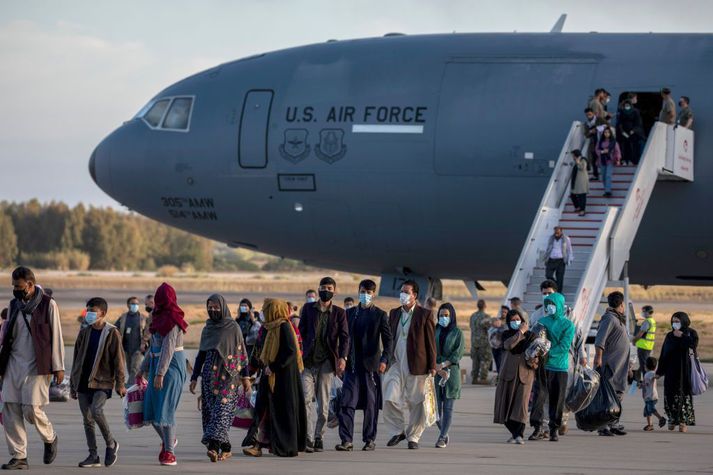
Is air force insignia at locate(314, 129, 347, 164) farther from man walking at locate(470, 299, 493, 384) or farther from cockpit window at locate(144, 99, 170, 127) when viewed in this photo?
man walking at locate(470, 299, 493, 384)

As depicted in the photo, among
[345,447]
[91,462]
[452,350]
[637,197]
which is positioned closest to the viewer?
[91,462]

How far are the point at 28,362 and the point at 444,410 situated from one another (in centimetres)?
535

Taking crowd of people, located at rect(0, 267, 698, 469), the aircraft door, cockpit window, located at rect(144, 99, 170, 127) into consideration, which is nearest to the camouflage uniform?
the aircraft door

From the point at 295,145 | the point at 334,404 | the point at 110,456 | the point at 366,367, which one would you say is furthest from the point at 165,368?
the point at 295,145

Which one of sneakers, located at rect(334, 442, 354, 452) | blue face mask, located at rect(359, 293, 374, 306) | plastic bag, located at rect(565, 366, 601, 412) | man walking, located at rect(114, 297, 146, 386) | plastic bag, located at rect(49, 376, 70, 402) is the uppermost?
blue face mask, located at rect(359, 293, 374, 306)

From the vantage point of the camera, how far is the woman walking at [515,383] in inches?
751

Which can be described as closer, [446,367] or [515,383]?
Answer: [515,383]

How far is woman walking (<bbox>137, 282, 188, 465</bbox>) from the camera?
1658cm

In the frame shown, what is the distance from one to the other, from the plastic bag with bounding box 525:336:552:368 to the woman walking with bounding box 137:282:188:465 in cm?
469

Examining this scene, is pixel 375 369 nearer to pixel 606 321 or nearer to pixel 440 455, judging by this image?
pixel 440 455

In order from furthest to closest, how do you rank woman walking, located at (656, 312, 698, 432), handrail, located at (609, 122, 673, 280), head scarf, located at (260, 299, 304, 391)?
handrail, located at (609, 122, 673, 280) → woman walking, located at (656, 312, 698, 432) → head scarf, located at (260, 299, 304, 391)

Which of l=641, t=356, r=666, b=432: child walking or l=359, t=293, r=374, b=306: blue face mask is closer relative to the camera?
l=359, t=293, r=374, b=306: blue face mask

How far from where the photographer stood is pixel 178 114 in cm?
2991

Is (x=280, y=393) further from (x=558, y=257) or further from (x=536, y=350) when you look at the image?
(x=558, y=257)
